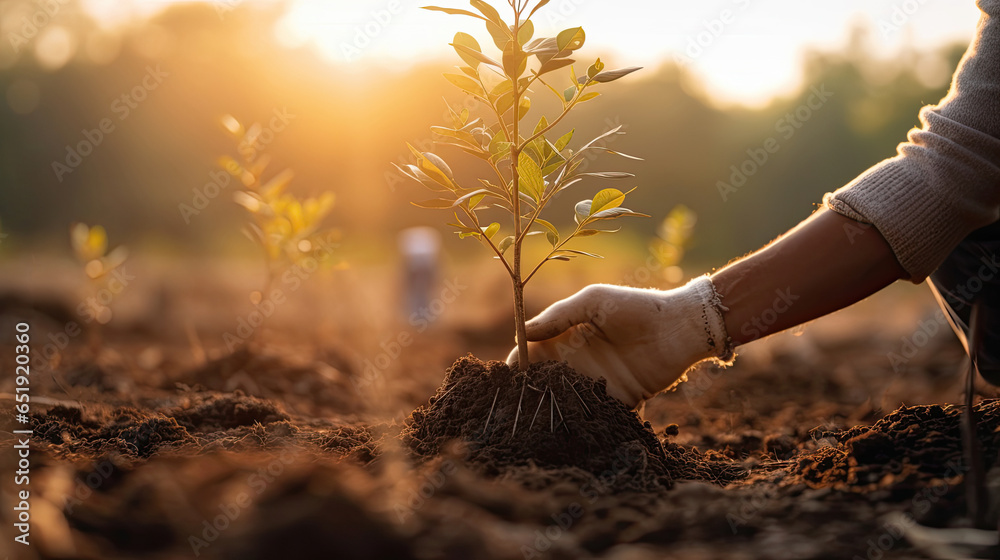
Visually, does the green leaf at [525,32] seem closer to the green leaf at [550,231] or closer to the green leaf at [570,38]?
the green leaf at [570,38]

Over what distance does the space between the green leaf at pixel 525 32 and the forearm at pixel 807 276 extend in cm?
92

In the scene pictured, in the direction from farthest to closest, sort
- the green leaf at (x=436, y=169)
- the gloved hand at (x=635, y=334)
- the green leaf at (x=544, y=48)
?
the gloved hand at (x=635, y=334) < the green leaf at (x=436, y=169) < the green leaf at (x=544, y=48)

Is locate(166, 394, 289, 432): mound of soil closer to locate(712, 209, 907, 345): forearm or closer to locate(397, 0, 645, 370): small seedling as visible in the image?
locate(397, 0, 645, 370): small seedling

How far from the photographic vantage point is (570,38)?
4.49 ft

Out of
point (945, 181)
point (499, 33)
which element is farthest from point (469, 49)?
point (945, 181)

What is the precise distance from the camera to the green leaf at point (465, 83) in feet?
4.88

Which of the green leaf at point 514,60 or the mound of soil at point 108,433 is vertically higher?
the green leaf at point 514,60

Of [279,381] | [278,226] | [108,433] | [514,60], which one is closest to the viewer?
[514,60]

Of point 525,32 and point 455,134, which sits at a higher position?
point 525,32

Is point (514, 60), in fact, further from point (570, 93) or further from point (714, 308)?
point (714, 308)

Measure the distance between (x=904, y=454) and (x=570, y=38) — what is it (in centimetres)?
119

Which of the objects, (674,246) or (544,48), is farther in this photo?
(674,246)

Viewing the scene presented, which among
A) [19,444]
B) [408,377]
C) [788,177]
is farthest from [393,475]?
[788,177]

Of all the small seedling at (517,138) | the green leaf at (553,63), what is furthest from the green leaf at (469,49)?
the green leaf at (553,63)
